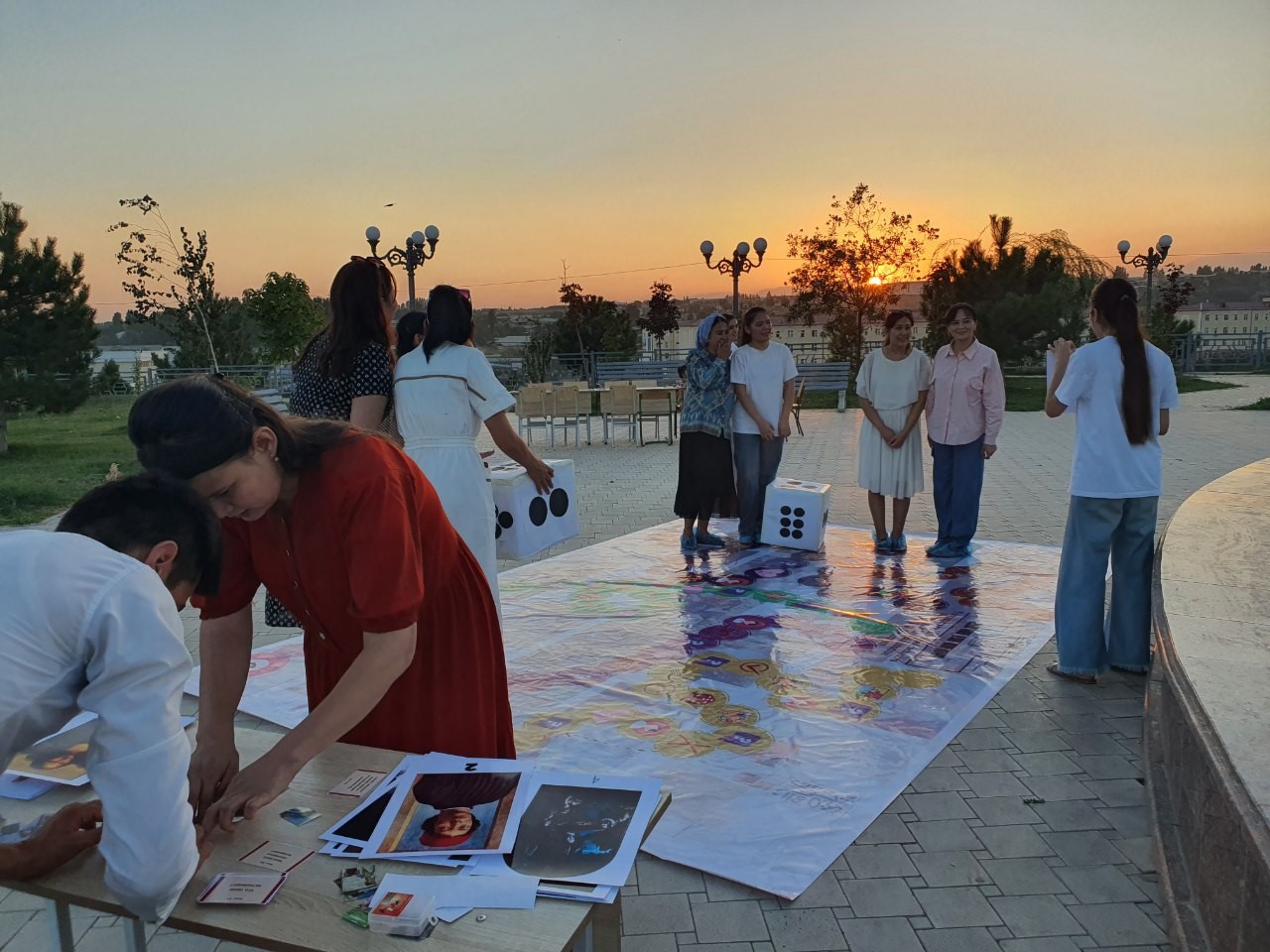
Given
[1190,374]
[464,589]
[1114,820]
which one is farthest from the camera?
[1190,374]

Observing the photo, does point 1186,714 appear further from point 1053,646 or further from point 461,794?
point 1053,646

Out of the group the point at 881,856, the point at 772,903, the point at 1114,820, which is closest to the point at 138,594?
the point at 772,903

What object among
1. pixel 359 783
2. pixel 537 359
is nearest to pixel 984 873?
pixel 359 783

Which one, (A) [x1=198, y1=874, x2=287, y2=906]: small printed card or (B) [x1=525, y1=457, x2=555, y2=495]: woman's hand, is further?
(B) [x1=525, y1=457, x2=555, y2=495]: woman's hand

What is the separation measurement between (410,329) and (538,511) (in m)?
1.29

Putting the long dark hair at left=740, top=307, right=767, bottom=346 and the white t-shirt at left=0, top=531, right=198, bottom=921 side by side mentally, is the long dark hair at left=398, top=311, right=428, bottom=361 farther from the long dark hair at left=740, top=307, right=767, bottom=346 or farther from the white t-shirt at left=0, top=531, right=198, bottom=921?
the long dark hair at left=740, top=307, right=767, bottom=346

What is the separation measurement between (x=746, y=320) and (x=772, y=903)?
4298 millimetres

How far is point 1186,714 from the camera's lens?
7.47 feet

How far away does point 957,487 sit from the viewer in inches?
232

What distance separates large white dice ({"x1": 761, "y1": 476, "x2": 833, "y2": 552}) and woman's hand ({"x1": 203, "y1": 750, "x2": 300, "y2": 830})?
4.91m

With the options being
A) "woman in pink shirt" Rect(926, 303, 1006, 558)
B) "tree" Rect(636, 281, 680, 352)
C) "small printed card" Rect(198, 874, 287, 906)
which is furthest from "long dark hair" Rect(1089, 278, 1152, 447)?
"tree" Rect(636, 281, 680, 352)

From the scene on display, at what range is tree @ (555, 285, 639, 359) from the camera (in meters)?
24.6

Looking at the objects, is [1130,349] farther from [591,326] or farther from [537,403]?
[591,326]

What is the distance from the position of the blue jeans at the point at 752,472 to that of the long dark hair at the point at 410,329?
297 centimetres
